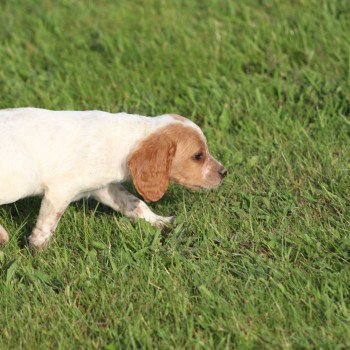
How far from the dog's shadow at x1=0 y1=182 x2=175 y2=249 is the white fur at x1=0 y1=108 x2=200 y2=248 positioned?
252 millimetres

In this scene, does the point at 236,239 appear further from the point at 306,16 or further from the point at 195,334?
the point at 306,16

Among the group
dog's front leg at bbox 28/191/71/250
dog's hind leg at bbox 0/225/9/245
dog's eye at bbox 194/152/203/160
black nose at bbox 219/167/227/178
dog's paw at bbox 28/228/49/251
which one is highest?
dog's eye at bbox 194/152/203/160

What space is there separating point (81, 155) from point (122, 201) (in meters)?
0.64

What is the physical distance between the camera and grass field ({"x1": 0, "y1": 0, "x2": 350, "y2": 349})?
4379mm

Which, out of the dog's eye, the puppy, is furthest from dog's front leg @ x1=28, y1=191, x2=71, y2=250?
the dog's eye

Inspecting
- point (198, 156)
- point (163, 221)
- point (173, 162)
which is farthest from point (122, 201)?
point (198, 156)

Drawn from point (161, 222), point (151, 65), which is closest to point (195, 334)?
point (161, 222)

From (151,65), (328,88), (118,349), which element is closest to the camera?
(118,349)

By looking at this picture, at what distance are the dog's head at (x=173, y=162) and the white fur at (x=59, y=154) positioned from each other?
0.26 ft

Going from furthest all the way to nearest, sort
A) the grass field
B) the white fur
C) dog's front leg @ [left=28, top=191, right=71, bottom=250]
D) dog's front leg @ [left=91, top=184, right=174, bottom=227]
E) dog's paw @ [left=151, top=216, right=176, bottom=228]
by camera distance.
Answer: dog's front leg @ [left=91, top=184, right=174, bottom=227]
dog's paw @ [left=151, top=216, right=176, bottom=228]
dog's front leg @ [left=28, top=191, right=71, bottom=250]
the white fur
the grass field

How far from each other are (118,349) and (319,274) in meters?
1.24

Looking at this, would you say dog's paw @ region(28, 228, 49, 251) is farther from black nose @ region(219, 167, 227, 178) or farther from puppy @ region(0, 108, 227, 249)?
black nose @ region(219, 167, 227, 178)

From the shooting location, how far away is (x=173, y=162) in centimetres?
554

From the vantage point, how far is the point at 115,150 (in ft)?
17.7
